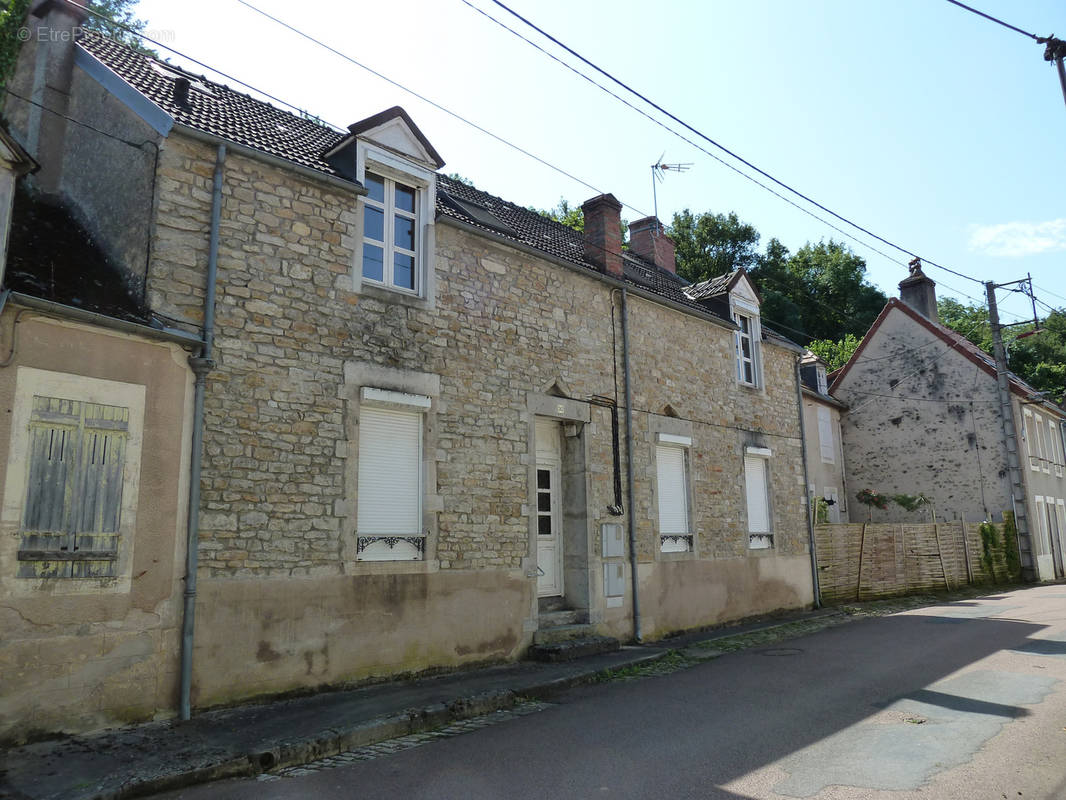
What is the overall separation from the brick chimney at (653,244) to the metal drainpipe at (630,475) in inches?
245

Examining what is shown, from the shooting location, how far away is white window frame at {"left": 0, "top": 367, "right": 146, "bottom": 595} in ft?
19.4

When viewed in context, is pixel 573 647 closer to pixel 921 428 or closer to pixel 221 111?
pixel 221 111

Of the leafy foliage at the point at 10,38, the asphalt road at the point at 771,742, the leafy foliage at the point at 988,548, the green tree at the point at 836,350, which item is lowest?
the asphalt road at the point at 771,742

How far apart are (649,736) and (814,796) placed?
176 cm

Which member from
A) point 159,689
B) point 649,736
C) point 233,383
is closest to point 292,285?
point 233,383

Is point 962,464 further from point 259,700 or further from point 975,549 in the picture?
point 259,700

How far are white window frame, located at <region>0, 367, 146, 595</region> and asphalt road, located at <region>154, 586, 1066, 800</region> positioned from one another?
81.9 inches

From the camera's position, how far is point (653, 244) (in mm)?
18375

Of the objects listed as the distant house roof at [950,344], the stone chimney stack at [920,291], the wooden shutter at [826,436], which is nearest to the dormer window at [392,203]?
the wooden shutter at [826,436]

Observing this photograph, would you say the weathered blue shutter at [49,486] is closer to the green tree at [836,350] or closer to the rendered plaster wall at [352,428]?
the rendered plaster wall at [352,428]

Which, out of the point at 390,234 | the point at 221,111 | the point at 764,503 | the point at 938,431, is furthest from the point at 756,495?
the point at 938,431

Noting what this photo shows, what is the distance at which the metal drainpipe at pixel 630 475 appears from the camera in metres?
11.4

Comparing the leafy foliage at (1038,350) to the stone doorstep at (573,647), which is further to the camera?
the leafy foliage at (1038,350)

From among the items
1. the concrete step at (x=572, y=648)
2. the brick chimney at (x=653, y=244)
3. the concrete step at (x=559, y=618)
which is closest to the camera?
the concrete step at (x=572, y=648)
